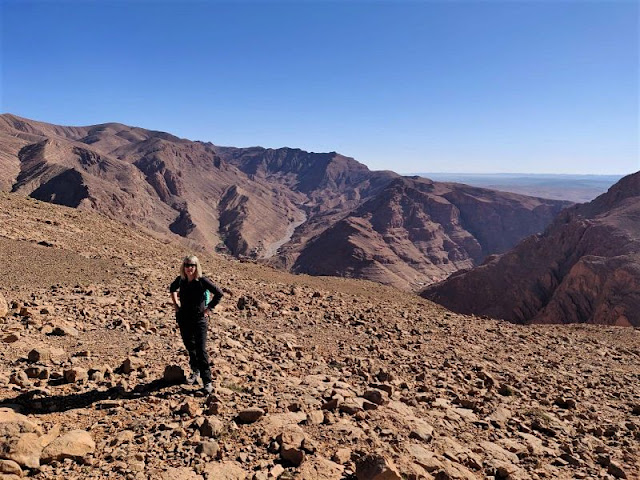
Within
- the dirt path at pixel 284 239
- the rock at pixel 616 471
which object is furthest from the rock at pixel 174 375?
the dirt path at pixel 284 239

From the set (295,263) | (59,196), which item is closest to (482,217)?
(295,263)

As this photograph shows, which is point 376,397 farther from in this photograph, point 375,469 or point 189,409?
point 189,409

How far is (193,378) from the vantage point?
6.00 metres

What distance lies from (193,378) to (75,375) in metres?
1.57

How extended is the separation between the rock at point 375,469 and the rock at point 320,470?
0.82ft

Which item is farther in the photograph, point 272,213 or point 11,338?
point 272,213

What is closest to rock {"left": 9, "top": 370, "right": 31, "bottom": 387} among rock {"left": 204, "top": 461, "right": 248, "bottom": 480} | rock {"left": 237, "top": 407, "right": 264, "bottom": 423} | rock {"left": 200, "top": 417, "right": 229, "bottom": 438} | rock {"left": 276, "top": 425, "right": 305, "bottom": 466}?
rock {"left": 200, "top": 417, "right": 229, "bottom": 438}

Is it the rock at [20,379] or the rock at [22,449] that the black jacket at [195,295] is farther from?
the rock at [22,449]

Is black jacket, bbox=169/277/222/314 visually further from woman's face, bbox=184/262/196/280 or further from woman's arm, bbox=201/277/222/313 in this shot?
woman's face, bbox=184/262/196/280

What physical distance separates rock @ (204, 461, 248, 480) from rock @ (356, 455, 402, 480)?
1.17 m

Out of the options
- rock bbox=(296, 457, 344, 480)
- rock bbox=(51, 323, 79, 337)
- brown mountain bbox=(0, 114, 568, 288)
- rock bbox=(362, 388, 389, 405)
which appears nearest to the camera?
rock bbox=(296, 457, 344, 480)

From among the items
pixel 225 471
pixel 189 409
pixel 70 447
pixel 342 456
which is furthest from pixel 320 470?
pixel 70 447

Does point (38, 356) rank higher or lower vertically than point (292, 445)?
higher

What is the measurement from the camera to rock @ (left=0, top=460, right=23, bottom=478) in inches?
137
